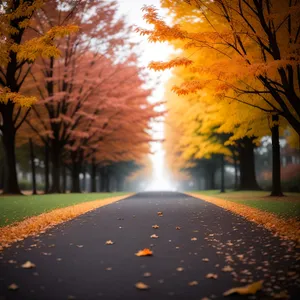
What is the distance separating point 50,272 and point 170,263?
5.25 feet

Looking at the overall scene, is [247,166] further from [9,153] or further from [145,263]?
[145,263]

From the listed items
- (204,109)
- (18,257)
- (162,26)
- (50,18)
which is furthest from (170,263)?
(50,18)

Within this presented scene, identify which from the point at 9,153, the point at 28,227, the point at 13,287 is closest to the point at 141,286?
the point at 13,287

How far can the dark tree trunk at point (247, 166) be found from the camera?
26.2 metres

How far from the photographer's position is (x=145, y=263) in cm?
513

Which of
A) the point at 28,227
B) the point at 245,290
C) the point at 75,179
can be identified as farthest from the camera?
the point at 75,179

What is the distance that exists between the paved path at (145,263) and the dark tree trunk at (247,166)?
18.7 m

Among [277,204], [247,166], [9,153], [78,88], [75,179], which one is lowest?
[277,204]

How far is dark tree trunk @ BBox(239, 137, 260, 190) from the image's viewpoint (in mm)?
26234

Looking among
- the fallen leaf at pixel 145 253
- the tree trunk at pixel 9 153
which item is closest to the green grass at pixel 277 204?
the fallen leaf at pixel 145 253

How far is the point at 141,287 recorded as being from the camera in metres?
4.02

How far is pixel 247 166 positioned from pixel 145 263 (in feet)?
74.3

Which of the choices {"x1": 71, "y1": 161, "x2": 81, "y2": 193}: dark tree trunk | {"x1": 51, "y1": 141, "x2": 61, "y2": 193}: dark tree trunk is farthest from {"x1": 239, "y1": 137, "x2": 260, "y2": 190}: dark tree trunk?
{"x1": 71, "y1": 161, "x2": 81, "y2": 193}: dark tree trunk

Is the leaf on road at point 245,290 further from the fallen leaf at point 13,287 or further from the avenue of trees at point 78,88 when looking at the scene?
the avenue of trees at point 78,88
